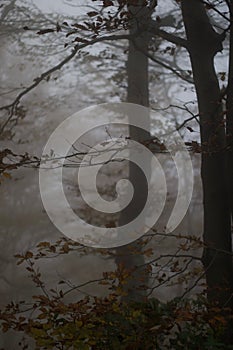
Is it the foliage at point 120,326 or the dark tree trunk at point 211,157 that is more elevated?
the dark tree trunk at point 211,157

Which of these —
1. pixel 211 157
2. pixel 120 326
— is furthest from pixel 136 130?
pixel 120 326

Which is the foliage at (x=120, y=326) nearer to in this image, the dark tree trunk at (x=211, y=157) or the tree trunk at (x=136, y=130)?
the dark tree trunk at (x=211, y=157)

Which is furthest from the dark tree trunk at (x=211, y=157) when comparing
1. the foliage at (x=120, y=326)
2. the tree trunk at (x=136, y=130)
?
the tree trunk at (x=136, y=130)

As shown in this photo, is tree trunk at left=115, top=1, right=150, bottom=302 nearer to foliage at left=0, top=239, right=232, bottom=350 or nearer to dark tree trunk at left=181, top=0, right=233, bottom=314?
dark tree trunk at left=181, top=0, right=233, bottom=314

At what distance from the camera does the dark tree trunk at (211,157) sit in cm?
153

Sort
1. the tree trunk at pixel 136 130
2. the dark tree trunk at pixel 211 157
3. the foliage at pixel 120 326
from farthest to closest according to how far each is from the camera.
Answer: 1. the tree trunk at pixel 136 130
2. the dark tree trunk at pixel 211 157
3. the foliage at pixel 120 326

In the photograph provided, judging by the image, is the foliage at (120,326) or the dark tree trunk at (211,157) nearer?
the foliage at (120,326)

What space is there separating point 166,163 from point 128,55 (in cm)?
77

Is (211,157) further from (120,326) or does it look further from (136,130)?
(136,130)

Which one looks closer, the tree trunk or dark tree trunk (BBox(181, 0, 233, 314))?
dark tree trunk (BBox(181, 0, 233, 314))

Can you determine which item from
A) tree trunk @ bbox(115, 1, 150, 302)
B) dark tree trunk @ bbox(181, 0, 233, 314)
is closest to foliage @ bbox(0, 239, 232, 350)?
dark tree trunk @ bbox(181, 0, 233, 314)

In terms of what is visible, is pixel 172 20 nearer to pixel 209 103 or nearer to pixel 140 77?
pixel 140 77

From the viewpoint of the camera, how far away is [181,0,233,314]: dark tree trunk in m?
1.53

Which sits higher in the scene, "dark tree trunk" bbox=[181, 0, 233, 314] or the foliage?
"dark tree trunk" bbox=[181, 0, 233, 314]
